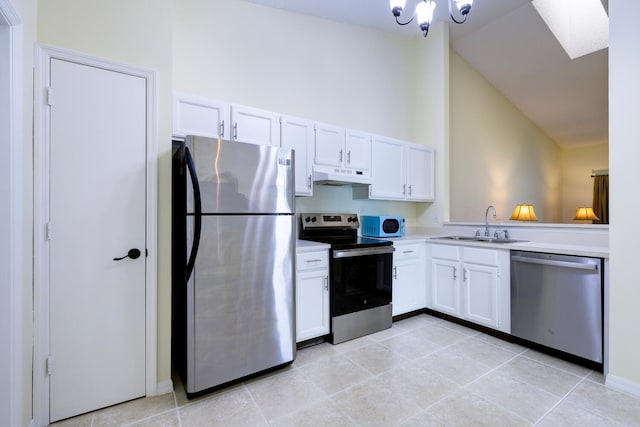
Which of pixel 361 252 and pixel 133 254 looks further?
pixel 361 252

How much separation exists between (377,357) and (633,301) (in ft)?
5.82

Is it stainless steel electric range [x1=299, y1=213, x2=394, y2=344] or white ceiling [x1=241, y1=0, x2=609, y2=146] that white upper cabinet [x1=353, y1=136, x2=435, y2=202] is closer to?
stainless steel electric range [x1=299, y1=213, x2=394, y2=344]

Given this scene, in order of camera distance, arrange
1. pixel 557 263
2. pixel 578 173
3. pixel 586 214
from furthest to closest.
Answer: pixel 578 173 < pixel 586 214 < pixel 557 263

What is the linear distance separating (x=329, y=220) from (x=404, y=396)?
6.07 ft

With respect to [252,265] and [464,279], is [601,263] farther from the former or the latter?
[252,265]

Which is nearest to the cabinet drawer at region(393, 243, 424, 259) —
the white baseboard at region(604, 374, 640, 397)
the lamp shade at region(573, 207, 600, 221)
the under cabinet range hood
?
the under cabinet range hood

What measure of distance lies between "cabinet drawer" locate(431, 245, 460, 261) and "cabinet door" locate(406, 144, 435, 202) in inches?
29.8

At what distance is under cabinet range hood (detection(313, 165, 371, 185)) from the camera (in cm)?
300

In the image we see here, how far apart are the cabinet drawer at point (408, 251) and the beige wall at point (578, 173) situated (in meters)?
4.74

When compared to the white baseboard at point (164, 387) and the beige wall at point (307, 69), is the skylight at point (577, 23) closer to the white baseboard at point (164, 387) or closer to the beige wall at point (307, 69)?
the beige wall at point (307, 69)

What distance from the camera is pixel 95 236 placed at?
184cm

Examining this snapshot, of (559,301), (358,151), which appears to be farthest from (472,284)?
(358,151)

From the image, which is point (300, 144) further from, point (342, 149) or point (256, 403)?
point (256, 403)

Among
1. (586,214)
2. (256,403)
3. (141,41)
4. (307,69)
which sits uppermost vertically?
(307,69)
